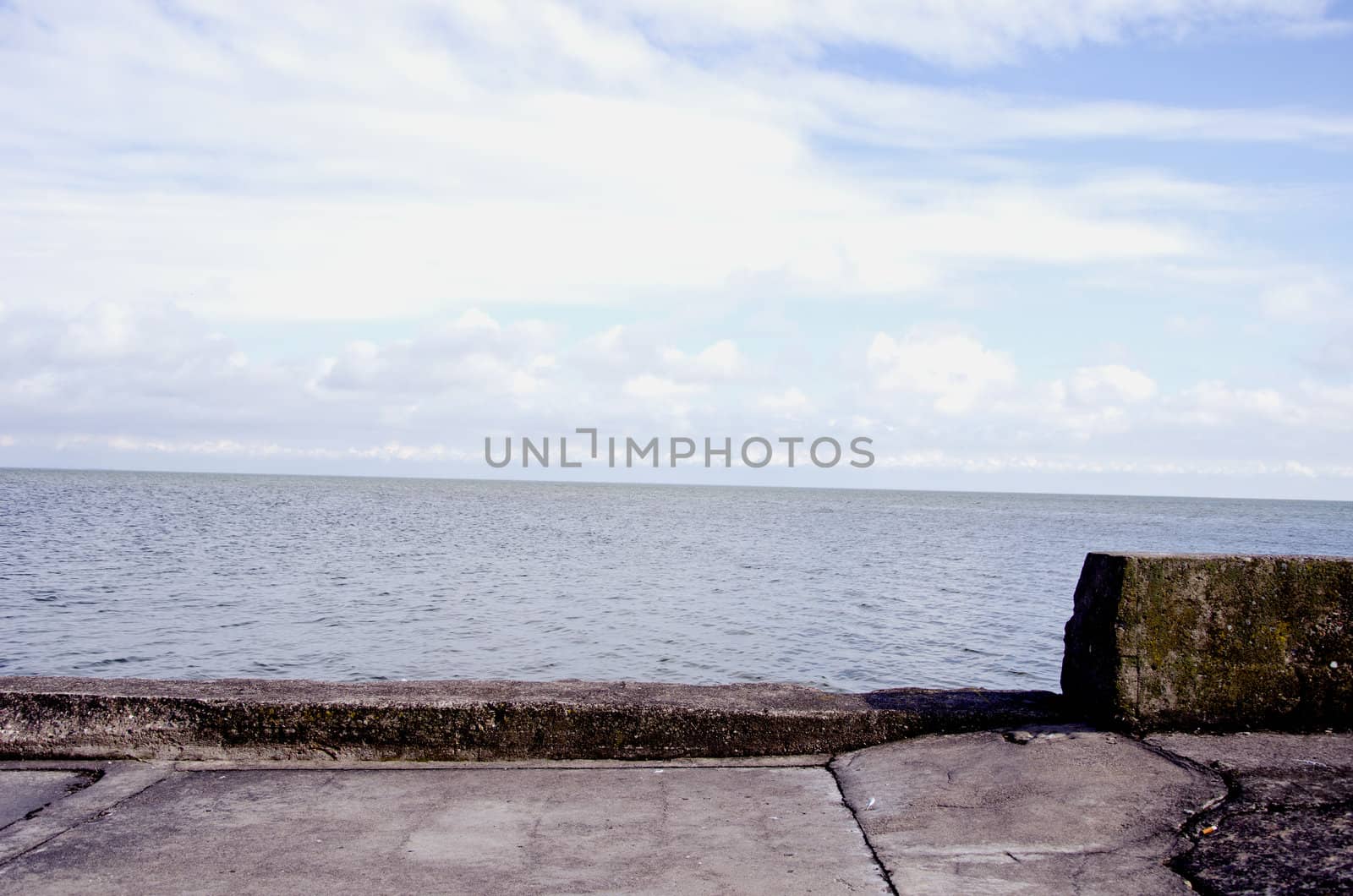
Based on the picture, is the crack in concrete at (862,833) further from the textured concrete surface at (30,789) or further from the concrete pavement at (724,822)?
the textured concrete surface at (30,789)

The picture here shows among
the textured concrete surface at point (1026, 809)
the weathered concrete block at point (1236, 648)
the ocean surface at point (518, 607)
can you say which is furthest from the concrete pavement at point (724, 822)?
the ocean surface at point (518, 607)

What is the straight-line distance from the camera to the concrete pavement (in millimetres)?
3066

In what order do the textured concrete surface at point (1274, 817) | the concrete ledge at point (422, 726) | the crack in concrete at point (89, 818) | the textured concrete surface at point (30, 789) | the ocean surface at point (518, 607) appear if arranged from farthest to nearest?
the ocean surface at point (518, 607) → the concrete ledge at point (422, 726) → the textured concrete surface at point (30, 789) → the crack in concrete at point (89, 818) → the textured concrete surface at point (1274, 817)

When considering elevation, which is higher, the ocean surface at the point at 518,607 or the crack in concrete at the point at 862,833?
the crack in concrete at the point at 862,833

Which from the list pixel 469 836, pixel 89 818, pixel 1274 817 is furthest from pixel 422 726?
pixel 1274 817

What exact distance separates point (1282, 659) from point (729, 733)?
2406mm

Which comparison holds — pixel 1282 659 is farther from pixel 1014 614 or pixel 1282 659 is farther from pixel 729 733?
pixel 1014 614

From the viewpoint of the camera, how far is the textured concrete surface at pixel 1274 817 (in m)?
2.93

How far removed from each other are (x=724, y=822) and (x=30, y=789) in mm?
2761

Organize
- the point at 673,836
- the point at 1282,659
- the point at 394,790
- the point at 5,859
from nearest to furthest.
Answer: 1. the point at 5,859
2. the point at 673,836
3. the point at 394,790
4. the point at 1282,659

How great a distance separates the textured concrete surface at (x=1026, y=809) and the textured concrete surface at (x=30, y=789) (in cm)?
310

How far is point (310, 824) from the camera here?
11.7 ft

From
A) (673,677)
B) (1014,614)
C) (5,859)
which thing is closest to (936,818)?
(5,859)

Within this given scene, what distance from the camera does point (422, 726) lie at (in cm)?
443
